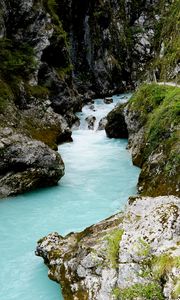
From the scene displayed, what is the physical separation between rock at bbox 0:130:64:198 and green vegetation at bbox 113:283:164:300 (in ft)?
33.9

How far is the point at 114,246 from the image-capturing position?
895 cm

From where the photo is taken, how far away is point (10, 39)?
91.6ft

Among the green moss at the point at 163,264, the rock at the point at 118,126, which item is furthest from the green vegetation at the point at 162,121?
the green moss at the point at 163,264

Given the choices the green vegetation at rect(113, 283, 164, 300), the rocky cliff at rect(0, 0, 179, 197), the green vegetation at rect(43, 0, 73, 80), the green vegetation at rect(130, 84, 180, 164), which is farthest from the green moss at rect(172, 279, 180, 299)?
the green vegetation at rect(43, 0, 73, 80)

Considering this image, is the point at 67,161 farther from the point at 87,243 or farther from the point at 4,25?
the point at 87,243

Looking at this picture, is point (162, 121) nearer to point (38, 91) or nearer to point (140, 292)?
point (38, 91)

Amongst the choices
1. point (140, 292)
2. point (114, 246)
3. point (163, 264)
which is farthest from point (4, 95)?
point (140, 292)

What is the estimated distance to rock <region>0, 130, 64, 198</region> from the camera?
691 inches

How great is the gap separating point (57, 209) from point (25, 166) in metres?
3.09

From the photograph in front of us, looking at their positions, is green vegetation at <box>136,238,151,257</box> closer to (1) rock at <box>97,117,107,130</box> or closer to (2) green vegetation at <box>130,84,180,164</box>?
(2) green vegetation at <box>130,84,180,164</box>

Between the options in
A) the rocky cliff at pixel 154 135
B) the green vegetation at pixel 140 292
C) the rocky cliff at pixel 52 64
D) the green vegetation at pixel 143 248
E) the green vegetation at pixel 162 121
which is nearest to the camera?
the green vegetation at pixel 140 292

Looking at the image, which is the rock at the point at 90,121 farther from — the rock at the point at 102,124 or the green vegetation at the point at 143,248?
the green vegetation at the point at 143,248

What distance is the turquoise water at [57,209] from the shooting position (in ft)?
35.4

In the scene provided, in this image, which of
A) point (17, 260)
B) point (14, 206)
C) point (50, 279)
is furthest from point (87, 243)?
point (14, 206)
